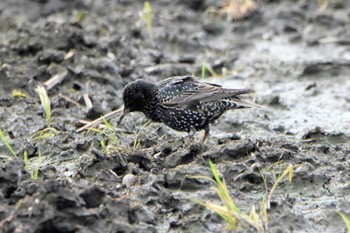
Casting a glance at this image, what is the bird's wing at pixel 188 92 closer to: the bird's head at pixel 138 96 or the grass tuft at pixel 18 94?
the bird's head at pixel 138 96

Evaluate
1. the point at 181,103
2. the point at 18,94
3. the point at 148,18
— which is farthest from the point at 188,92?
the point at 148,18

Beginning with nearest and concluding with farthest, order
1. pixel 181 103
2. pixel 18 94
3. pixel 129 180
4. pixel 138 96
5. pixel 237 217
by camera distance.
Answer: pixel 237 217 → pixel 129 180 → pixel 138 96 → pixel 181 103 → pixel 18 94

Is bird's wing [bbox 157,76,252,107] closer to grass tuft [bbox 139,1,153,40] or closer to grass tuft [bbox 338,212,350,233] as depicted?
grass tuft [bbox 338,212,350,233]

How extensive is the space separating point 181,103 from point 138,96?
0.44m

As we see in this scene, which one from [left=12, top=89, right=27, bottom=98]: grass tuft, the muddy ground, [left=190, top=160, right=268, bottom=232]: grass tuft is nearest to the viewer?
[left=190, top=160, right=268, bottom=232]: grass tuft

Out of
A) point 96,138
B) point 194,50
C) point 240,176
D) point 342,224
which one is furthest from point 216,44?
point 342,224

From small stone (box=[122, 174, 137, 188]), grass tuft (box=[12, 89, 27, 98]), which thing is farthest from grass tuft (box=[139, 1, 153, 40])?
small stone (box=[122, 174, 137, 188])

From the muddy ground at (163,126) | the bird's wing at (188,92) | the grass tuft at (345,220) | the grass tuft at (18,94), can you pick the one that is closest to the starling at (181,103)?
the bird's wing at (188,92)

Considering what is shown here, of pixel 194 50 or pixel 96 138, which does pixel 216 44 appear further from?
pixel 96 138

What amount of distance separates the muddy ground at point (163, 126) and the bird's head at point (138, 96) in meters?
0.29

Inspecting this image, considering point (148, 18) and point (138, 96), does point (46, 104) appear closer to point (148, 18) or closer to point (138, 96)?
point (138, 96)

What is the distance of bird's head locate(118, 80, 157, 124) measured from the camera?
8852 millimetres

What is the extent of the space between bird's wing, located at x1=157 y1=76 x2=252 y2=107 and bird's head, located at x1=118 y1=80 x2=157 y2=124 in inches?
4.9

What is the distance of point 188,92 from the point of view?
29.6ft
